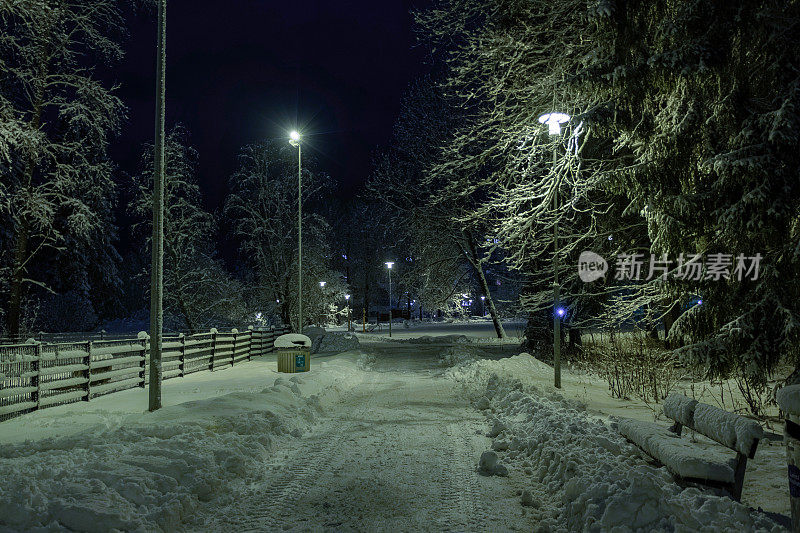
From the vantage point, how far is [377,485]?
5.84 meters

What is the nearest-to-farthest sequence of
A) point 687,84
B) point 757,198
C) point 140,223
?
point 757,198 < point 687,84 < point 140,223

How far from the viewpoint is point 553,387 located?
12.7 meters

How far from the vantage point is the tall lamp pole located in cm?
948

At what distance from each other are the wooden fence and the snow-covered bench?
9954mm

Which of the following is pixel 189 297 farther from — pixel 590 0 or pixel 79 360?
pixel 590 0

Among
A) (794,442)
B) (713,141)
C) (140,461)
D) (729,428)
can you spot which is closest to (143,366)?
(140,461)

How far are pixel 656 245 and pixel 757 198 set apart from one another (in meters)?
1.73

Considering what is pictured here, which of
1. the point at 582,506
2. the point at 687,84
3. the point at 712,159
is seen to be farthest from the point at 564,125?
the point at 582,506

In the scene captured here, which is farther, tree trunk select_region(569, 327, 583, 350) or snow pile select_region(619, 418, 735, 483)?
tree trunk select_region(569, 327, 583, 350)

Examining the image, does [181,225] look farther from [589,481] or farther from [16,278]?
[589,481]

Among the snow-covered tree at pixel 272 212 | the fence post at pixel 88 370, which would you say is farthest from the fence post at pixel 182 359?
the snow-covered tree at pixel 272 212

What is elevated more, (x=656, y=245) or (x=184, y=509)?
(x=656, y=245)

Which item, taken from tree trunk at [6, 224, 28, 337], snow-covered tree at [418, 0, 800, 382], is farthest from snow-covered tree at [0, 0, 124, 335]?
snow-covered tree at [418, 0, 800, 382]

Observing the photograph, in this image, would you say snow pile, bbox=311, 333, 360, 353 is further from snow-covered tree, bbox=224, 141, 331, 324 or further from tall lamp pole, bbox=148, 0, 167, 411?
tall lamp pole, bbox=148, 0, 167, 411
